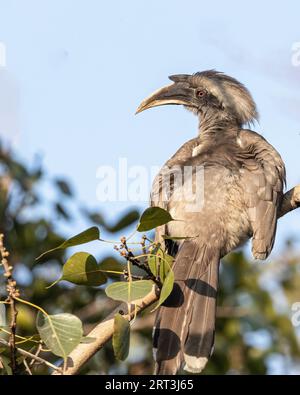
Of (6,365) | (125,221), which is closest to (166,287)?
(6,365)

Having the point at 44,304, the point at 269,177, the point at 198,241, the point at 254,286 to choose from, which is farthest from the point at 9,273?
the point at 254,286

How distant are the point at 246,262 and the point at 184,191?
1825mm

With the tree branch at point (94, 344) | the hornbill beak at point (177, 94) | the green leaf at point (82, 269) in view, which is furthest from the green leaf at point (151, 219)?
the hornbill beak at point (177, 94)

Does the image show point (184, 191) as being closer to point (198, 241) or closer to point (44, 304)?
point (198, 241)

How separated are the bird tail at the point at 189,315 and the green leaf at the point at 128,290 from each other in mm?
734

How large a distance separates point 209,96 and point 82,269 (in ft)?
9.52

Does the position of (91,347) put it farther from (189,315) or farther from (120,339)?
(189,315)

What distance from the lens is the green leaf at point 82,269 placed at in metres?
3.27

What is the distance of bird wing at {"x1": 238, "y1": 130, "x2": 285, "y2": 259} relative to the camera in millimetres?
4547

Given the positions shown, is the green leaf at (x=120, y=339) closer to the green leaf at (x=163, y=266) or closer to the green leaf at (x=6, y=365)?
the green leaf at (x=163, y=266)

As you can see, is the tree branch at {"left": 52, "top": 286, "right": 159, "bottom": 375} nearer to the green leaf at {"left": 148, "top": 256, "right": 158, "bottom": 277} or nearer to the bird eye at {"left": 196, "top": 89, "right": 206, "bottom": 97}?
the green leaf at {"left": 148, "top": 256, "right": 158, "bottom": 277}

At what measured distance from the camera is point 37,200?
6160mm

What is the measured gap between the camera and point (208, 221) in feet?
15.3

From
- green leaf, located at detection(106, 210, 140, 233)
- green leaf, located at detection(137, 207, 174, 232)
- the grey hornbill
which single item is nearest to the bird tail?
the grey hornbill
